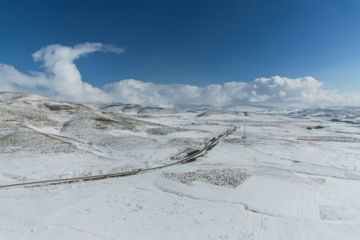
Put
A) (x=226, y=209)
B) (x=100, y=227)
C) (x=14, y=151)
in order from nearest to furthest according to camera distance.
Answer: (x=100, y=227) → (x=226, y=209) → (x=14, y=151)

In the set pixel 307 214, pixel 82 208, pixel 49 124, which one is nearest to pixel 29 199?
pixel 82 208

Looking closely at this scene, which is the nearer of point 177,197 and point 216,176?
point 177,197

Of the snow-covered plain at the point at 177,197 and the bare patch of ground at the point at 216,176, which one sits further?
the bare patch of ground at the point at 216,176

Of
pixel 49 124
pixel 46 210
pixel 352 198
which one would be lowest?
pixel 352 198

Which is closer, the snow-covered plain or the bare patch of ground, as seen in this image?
the snow-covered plain

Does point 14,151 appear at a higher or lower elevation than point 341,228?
higher

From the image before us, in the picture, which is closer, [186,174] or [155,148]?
[186,174]

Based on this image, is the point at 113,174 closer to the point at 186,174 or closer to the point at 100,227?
the point at 186,174

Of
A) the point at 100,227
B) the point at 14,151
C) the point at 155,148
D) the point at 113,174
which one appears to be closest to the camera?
the point at 100,227

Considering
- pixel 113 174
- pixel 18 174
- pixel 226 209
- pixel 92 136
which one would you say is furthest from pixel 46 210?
pixel 92 136

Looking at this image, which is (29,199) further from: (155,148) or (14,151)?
(155,148)
